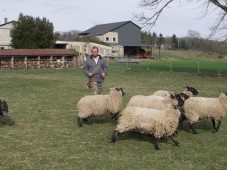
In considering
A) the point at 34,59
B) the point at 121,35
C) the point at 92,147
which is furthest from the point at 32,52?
the point at 121,35

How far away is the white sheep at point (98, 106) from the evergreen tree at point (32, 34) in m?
44.4

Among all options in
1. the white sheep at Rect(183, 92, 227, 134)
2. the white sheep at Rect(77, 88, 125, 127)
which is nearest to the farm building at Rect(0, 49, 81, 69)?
the white sheep at Rect(77, 88, 125, 127)

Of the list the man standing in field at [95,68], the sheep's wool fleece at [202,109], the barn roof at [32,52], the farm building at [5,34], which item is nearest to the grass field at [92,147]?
the sheep's wool fleece at [202,109]

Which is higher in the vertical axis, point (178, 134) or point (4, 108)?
point (4, 108)

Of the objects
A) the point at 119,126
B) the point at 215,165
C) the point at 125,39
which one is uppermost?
the point at 125,39

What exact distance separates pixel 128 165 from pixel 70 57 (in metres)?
42.3

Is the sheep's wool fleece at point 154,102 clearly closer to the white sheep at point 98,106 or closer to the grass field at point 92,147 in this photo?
the white sheep at point 98,106

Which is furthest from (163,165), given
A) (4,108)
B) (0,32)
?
(0,32)

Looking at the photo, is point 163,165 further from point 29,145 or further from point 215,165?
point 29,145

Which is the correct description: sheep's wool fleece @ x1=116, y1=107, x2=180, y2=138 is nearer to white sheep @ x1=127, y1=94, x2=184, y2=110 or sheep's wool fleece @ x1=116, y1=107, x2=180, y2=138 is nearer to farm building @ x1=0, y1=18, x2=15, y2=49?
white sheep @ x1=127, y1=94, x2=184, y2=110

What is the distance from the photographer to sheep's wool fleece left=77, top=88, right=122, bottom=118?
9.91 m

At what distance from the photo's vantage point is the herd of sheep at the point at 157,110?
312 inches

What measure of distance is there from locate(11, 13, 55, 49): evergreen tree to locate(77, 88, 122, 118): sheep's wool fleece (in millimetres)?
44392

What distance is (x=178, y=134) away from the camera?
9336 millimetres
